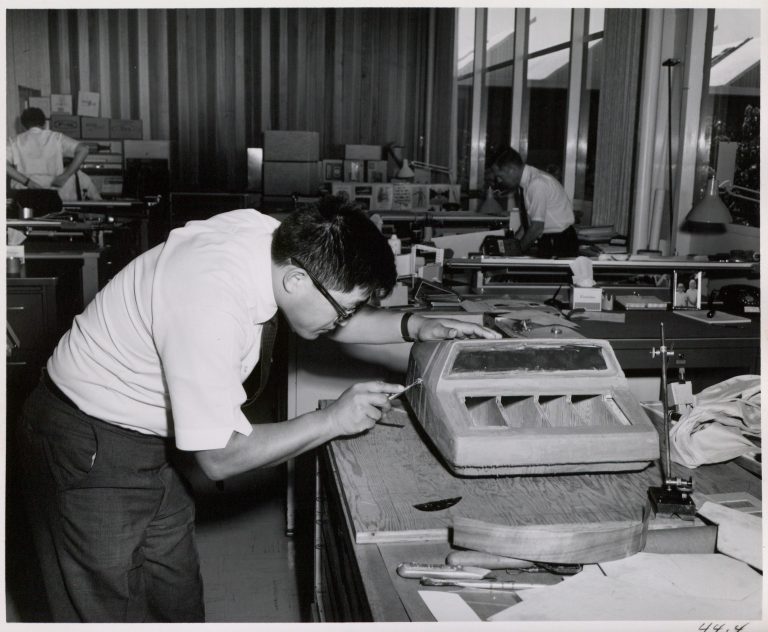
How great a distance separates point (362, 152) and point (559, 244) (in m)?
4.07

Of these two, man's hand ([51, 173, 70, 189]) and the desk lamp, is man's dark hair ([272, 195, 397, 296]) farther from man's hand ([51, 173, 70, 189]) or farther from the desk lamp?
man's hand ([51, 173, 70, 189])

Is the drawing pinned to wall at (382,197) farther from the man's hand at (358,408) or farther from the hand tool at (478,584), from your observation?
the hand tool at (478,584)

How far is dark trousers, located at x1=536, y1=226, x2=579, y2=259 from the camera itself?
4562 millimetres

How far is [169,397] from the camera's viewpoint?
1445 millimetres

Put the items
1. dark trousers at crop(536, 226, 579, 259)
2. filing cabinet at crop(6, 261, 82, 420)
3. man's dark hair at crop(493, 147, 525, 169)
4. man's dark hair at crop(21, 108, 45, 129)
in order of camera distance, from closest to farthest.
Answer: filing cabinet at crop(6, 261, 82, 420)
dark trousers at crop(536, 226, 579, 259)
man's dark hair at crop(493, 147, 525, 169)
man's dark hair at crop(21, 108, 45, 129)

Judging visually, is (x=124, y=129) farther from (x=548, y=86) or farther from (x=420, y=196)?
(x=548, y=86)

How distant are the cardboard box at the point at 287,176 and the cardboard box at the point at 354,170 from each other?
0.58m

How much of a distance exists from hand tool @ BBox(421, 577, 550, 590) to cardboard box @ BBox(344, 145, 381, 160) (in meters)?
7.57

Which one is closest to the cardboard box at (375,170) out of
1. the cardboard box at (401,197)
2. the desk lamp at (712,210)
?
the cardboard box at (401,197)

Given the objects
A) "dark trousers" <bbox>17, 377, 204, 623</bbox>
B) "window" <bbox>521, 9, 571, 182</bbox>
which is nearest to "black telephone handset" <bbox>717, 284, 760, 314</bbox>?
"dark trousers" <bbox>17, 377, 204, 623</bbox>

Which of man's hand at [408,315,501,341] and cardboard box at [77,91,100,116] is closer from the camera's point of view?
man's hand at [408,315,501,341]

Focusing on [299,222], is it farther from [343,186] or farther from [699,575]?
[343,186]

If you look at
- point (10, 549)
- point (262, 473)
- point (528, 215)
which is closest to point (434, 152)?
point (528, 215)

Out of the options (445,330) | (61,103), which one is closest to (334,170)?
(61,103)
